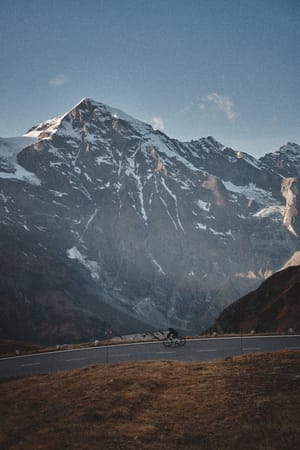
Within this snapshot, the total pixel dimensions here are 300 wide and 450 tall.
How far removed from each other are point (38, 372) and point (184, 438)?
59.3 feet

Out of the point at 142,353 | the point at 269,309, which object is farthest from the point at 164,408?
the point at 269,309

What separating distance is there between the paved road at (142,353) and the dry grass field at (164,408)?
6.25 meters

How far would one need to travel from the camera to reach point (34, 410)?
18000 mm

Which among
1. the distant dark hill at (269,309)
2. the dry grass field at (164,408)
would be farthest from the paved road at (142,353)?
the distant dark hill at (269,309)

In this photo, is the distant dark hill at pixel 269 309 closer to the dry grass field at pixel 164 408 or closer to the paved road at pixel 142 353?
the paved road at pixel 142 353

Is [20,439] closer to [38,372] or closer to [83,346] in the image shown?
[38,372]

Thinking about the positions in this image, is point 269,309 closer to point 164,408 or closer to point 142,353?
point 142,353

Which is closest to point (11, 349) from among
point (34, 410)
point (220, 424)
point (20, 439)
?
point (34, 410)

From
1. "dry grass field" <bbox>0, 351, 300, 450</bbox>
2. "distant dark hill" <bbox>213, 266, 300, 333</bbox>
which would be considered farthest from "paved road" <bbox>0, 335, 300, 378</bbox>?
"distant dark hill" <bbox>213, 266, 300, 333</bbox>

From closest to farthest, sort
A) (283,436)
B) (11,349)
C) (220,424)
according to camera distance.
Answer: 1. (283,436)
2. (220,424)
3. (11,349)

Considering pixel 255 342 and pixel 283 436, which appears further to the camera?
pixel 255 342

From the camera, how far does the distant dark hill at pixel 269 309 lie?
62.6 meters

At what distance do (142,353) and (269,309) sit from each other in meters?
41.8

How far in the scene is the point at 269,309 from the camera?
6956 centimetres
